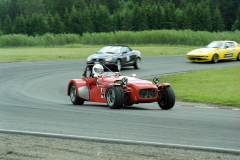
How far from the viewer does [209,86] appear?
22328mm

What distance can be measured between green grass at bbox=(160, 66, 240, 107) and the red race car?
2859mm

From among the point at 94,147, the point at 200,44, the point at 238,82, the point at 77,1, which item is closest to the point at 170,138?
the point at 94,147

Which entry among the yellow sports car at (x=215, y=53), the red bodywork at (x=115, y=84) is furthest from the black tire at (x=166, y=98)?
the yellow sports car at (x=215, y=53)

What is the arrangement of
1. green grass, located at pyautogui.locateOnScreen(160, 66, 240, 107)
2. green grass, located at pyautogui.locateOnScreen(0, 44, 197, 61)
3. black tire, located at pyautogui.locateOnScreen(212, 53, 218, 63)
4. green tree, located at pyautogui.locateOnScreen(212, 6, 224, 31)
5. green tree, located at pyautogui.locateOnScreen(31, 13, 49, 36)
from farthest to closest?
green tree, located at pyautogui.locateOnScreen(31, 13, 49, 36)
green tree, located at pyautogui.locateOnScreen(212, 6, 224, 31)
green grass, located at pyautogui.locateOnScreen(0, 44, 197, 61)
black tire, located at pyautogui.locateOnScreen(212, 53, 218, 63)
green grass, located at pyautogui.locateOnScreen(160, 66, 240, 107)

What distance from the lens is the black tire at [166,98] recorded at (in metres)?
14.6

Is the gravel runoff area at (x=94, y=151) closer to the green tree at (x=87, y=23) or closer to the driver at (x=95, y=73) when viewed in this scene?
the driver at (x=95, y=73)

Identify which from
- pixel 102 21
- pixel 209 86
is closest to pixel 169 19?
pixel 102 21

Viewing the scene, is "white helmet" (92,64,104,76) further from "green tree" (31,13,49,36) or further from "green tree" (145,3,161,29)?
"green tree" (31,13,49,36)

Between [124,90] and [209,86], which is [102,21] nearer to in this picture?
[209,86]

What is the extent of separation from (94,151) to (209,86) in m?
14.7

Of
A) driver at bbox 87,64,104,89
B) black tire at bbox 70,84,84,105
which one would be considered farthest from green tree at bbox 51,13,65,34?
driver at bbox 87,64,104,89

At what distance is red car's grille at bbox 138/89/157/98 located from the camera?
14.4 m

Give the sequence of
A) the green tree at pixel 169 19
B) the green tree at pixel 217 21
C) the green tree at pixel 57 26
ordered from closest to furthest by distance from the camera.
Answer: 1. the green tree at pixel 169 19
2. the green tree at pixel 217 21
3. the green tree at pixel 57 26

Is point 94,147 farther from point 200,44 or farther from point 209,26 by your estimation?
point 209,26
